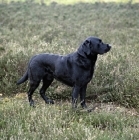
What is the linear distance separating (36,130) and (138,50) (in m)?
5.67

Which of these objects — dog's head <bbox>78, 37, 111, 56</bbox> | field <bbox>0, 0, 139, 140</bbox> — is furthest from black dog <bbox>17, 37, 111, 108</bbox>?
field <bbox>0, 0, 139, 140</bbox>

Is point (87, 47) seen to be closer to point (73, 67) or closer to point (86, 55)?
point (86, 55)

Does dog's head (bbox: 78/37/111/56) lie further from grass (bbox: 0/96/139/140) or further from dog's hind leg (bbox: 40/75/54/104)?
dog's hind leg (bbox: 40/75/54/104)

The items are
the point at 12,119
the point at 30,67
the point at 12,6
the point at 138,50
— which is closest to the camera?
the point at 12,119

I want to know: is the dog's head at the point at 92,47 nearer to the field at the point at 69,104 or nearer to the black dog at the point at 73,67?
the black dog at the point at 73,67

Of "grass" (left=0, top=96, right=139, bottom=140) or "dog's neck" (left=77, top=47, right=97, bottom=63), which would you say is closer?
"grass" (left=0, top=96, right=139, bottom=140)

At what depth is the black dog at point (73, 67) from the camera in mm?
5491

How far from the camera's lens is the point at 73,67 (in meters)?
5.64

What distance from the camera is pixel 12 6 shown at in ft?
75.4

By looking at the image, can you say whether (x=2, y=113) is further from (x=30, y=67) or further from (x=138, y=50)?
(x=138, y=50)

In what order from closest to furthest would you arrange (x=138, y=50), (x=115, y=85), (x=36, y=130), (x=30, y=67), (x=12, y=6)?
(x=36, y=130)
(x=30, y=67)
(x=115, y=85)
(x=138, y=50)
(x=12, y=6)

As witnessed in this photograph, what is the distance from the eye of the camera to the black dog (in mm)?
A: 5491

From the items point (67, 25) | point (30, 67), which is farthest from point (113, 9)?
point (30, 67)

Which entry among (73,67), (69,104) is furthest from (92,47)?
(69,104)
